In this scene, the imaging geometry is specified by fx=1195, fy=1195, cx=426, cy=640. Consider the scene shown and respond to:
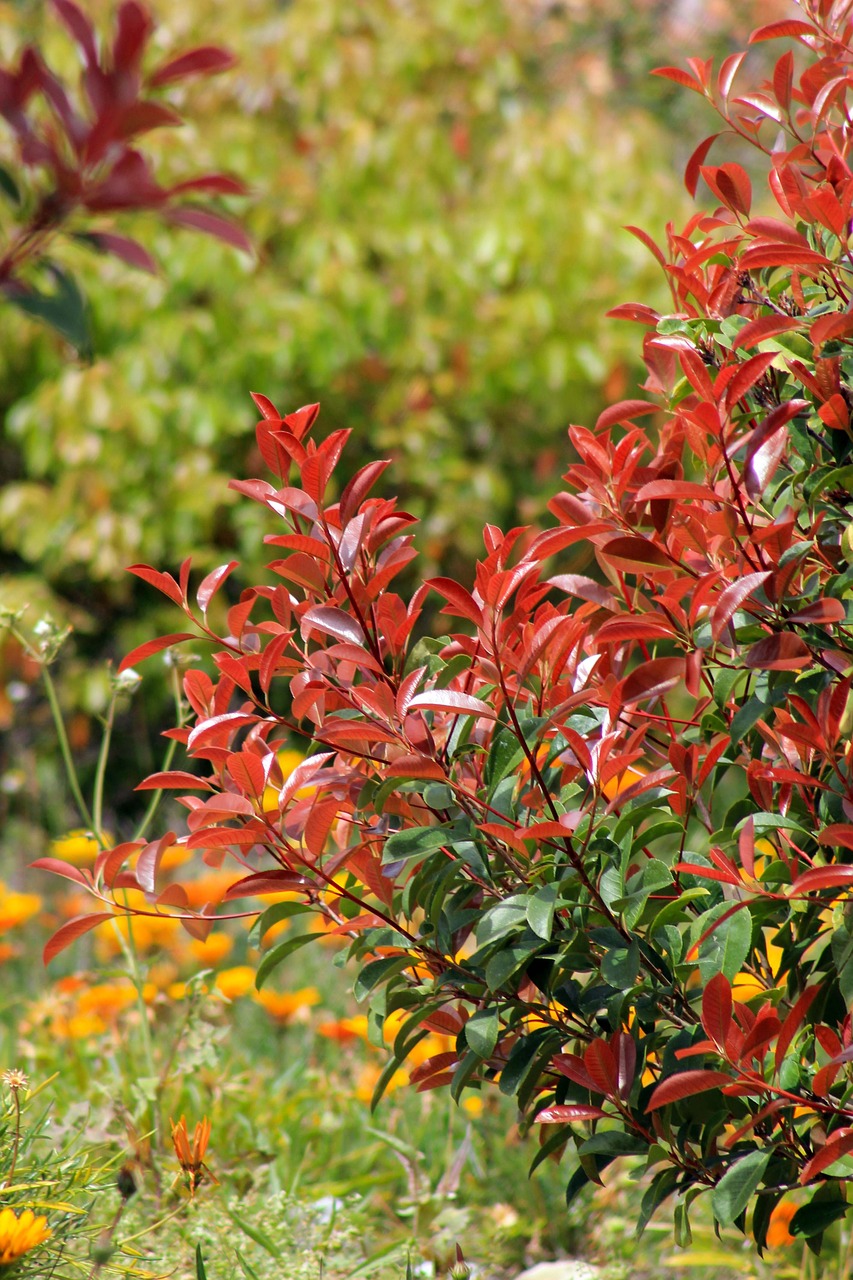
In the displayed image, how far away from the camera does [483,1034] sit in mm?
1178

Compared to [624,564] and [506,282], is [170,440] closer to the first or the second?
[506,282]

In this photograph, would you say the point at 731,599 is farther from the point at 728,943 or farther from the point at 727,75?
the point at 727,75

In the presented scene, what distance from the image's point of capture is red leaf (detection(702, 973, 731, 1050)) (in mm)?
1089

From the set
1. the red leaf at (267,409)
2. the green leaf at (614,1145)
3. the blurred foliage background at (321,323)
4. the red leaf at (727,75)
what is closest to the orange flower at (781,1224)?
the green leaf at (614,1145)

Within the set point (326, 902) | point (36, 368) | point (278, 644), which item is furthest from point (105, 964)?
point (36, 368)

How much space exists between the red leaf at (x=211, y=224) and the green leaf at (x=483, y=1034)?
30.0 inches

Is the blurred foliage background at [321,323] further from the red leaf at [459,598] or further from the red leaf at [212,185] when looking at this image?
the red leaf at [212,185]

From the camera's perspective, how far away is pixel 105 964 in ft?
11.2

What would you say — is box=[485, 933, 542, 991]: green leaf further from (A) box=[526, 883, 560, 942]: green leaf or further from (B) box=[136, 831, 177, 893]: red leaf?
(B) box=[136, 831, 177, 893]: red leaf

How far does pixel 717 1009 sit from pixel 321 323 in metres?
4.14

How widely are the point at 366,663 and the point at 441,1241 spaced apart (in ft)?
3.81

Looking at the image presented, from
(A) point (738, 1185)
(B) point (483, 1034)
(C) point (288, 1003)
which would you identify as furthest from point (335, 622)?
(C) point (288, 1003)

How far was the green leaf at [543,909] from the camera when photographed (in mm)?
1078

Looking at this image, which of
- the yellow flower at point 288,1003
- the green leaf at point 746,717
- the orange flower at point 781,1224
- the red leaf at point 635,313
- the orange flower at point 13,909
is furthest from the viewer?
the orange flower at point 13,909
